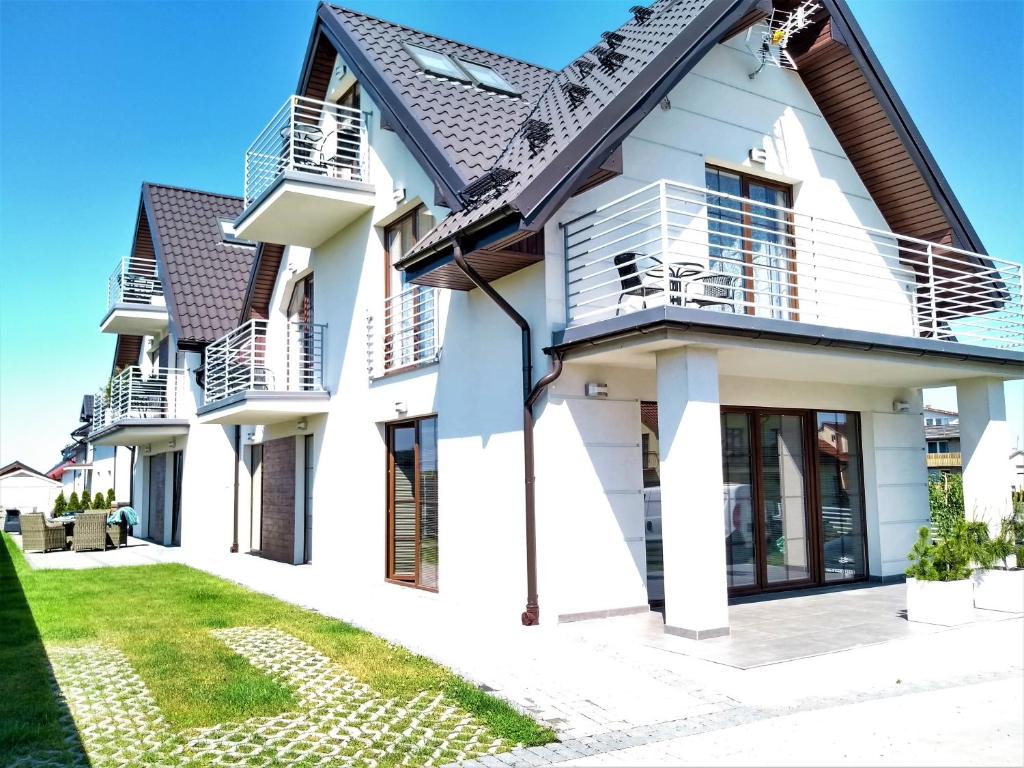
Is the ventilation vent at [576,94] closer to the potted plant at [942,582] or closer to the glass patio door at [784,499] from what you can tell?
the glass patio door at [784,499]

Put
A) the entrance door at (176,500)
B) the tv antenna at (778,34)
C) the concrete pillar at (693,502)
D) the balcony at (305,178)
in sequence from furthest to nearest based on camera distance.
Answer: the entrance door at (176,500) < the balcony at (305,178) < the tv antenna at (778,34) < the concrete pillar at (693,502)

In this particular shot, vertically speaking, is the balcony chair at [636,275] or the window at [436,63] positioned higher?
the window at [436,63]

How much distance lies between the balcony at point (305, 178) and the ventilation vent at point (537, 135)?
4.34 metres

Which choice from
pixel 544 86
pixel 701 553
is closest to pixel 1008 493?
pixel 701 553

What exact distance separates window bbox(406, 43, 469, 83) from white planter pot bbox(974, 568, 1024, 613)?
1000 centimetres

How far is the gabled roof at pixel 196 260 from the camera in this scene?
66.4 feet

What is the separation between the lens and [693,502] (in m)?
8.46

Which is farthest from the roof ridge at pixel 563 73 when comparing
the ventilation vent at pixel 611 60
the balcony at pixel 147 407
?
the balcony at pixel 147 407

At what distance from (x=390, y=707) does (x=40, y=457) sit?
81532 millimetres

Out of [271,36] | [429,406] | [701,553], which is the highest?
[271,36]

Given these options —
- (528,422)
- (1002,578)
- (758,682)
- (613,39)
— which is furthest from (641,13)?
(758,682)

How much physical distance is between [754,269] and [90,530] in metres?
16.9

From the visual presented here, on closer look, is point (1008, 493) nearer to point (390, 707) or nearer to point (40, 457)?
point (390, 707)

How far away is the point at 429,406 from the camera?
11.9m
